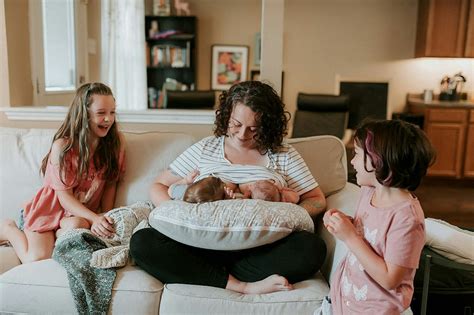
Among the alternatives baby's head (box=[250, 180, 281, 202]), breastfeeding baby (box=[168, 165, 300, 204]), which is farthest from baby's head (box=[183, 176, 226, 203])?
baby's head (box=[250, 180, 281, 202])

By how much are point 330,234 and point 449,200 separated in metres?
3.30

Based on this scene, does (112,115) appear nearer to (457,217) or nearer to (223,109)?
(223,109)

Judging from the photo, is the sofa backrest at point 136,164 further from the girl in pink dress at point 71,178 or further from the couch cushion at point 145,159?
the girl in pink dress at point 71,178

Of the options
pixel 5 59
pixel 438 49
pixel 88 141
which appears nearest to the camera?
pixel 88 141

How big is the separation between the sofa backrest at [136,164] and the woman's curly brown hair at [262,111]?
0.22 metres

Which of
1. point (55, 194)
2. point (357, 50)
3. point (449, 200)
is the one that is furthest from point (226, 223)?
point (357, 50)

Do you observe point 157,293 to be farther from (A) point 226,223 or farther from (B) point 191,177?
(B) point 191,177

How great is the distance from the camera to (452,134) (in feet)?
15.8

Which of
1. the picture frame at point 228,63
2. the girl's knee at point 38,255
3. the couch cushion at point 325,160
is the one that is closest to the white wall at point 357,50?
the picture frame at point 228,63

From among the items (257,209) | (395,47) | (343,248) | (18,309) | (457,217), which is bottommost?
(457,217)

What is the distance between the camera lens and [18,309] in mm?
1442

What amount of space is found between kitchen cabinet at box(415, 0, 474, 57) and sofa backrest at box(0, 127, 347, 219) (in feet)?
11.9

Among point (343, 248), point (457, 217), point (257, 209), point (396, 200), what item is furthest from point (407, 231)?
point (457, 217)

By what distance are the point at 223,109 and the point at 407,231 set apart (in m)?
1.00
